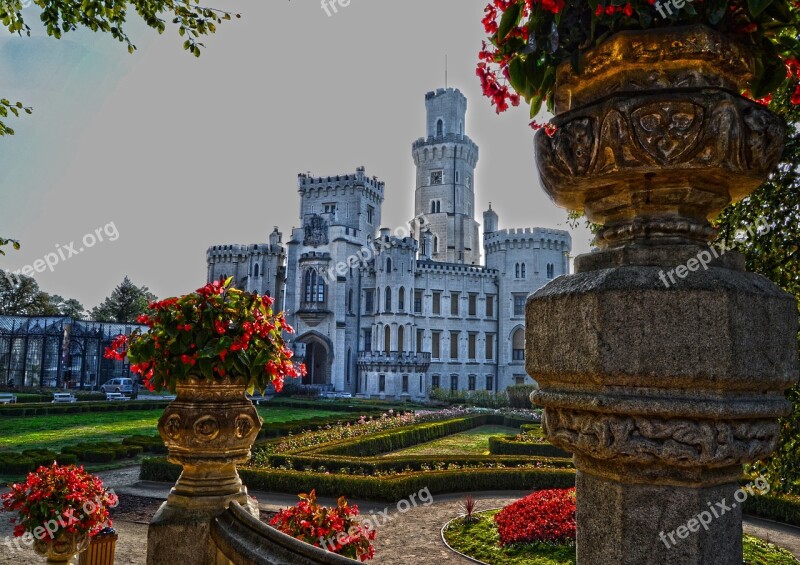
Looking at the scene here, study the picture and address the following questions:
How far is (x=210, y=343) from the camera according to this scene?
10.8 feet

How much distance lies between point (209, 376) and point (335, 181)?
142ft

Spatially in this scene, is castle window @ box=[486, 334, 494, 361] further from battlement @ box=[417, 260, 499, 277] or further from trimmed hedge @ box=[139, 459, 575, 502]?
trimmed hedge @ box=[139, 459, 575, 502]

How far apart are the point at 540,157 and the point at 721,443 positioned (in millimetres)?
920

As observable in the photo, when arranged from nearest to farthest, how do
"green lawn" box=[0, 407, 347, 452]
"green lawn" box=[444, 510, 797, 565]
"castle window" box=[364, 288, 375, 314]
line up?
"green lawn" box=[444, 510, 797, 565] < "green lawn" box=[0, 407, 347, 452] < "castle window" box=[364, 288, 375, 314]

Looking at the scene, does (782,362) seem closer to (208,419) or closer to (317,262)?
(208,419)

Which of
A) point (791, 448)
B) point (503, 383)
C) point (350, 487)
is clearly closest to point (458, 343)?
point (503, 383)

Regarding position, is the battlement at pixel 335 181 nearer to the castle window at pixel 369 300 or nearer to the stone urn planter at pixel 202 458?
the castle window at pixel 369 300

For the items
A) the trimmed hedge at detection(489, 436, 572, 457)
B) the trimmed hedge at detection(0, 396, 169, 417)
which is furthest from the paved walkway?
the trimmed hedge at detection(0, 396, 169, 417)

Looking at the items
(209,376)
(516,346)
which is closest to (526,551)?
(209,376)

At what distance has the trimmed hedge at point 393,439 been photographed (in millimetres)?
15784

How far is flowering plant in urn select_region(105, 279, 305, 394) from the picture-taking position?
10.7 ft

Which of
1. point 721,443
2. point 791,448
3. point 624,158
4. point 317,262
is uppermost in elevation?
point 317,262

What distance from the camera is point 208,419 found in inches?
124

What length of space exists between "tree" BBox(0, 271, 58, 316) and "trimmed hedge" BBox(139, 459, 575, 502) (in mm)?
54029
